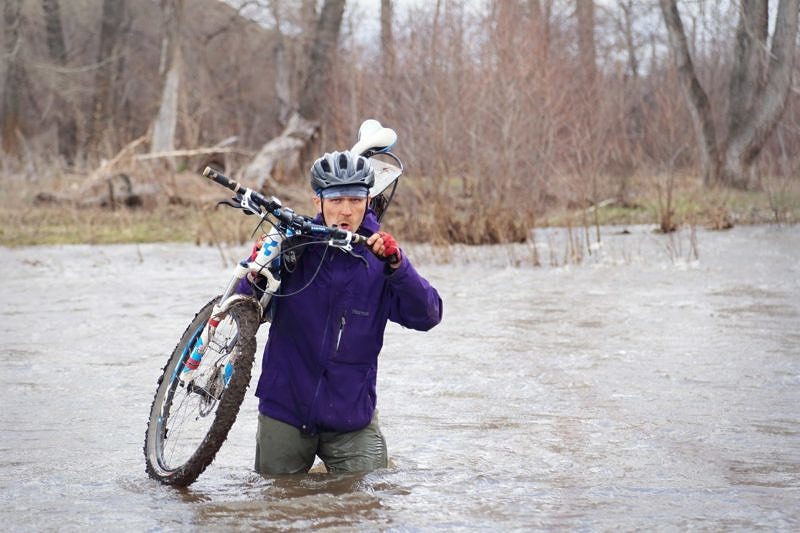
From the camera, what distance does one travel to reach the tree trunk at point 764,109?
25266 mm

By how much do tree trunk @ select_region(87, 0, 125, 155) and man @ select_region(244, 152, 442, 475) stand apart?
31604mm

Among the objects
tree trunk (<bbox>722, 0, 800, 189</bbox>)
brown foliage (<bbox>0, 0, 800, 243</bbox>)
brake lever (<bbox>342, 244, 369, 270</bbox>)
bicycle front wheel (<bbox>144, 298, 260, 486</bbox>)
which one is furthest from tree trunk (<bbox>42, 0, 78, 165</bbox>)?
brake lever (<bbox>342, 244, 369, 270</bbox>)

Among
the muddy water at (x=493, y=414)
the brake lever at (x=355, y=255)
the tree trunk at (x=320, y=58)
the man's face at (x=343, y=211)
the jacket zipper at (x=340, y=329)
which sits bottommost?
the muddy water at (x=493, y=414)

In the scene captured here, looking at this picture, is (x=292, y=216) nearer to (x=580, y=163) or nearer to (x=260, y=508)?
(x=260, y=508)

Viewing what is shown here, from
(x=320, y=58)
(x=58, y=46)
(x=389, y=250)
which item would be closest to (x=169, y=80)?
(x=320, y=58)

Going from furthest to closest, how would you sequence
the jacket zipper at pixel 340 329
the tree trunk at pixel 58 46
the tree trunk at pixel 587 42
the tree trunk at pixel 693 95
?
1. the tree trunk at pixel 58 46
2. the tree trunk at pixel 693 95
3. the tree trunk at pixel 587 42
4. the jacket zipper at pixel 340 329

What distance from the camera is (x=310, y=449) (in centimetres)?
573

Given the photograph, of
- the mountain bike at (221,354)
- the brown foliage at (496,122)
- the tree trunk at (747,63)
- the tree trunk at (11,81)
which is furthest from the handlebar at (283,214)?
the tree trunk at (11,81)

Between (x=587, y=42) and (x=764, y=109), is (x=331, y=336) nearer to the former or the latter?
(x=764, y=109)

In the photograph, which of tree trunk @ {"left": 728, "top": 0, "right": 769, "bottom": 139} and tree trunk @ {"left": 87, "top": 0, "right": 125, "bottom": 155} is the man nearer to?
tree trunk @ {"left": 728, "top": 0, "right": 769, "bottom": 139}

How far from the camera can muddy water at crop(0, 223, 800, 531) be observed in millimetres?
5434

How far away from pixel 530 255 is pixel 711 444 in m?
10.7

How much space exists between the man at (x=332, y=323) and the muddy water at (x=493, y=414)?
1.20ft

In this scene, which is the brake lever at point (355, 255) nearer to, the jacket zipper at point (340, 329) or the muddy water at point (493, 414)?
the jacket zipper at point (340, 329)
